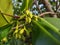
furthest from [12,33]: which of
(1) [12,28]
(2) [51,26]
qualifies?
(2) [51,26]

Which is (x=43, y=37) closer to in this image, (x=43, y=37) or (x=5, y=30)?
(x=43, y=37)

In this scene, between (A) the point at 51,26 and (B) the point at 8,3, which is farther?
(B) the point at 8,3

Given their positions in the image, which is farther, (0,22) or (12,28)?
(0,22)

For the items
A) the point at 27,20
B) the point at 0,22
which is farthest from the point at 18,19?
the point at 0,22

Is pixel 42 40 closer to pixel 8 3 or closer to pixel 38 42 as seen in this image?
pixel 38 42

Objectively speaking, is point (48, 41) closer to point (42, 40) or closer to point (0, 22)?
point (42, 40)

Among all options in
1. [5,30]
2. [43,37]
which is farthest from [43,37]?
[5,30]

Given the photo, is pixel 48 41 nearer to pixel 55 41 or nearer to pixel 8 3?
pixel 55 41
